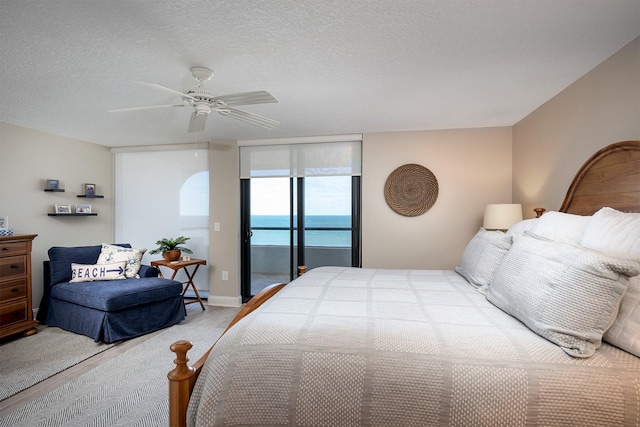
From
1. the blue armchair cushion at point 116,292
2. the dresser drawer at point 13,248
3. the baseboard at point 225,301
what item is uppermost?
→ the dresser drawer at point 13,248

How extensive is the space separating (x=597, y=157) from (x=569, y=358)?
167cm

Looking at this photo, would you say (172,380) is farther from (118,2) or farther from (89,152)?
(89,152)

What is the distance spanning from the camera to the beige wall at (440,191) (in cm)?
362

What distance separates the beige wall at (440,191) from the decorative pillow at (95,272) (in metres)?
2.95

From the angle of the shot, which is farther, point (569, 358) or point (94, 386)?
point (94, 386)

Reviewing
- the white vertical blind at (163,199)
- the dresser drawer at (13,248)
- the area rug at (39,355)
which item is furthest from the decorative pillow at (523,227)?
the dresser drawer at (13,248)

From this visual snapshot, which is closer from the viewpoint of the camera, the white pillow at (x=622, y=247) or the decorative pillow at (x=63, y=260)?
the white pillow at (x=622, y=247)

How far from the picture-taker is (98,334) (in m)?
2.92

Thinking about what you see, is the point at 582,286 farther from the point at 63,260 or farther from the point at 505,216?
the point at 63,260

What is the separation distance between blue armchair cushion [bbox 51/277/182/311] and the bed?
7.22ft

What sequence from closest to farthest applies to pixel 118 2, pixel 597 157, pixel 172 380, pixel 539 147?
pixel 172 380, pixel 118 2, pixel 597 157, pixel 539 147

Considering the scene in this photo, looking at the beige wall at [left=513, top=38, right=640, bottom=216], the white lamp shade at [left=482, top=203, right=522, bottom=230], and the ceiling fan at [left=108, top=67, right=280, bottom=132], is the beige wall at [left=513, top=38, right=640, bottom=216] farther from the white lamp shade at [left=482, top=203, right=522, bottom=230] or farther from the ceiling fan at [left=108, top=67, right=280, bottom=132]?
the ceiling fan at [left=108, top=67, right=280, bottom=132]

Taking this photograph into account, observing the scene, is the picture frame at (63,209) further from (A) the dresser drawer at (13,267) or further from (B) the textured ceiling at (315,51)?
(B) the textured ceiling at (315,51)

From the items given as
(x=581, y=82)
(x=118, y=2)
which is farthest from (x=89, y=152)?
(x=581, y=82)
